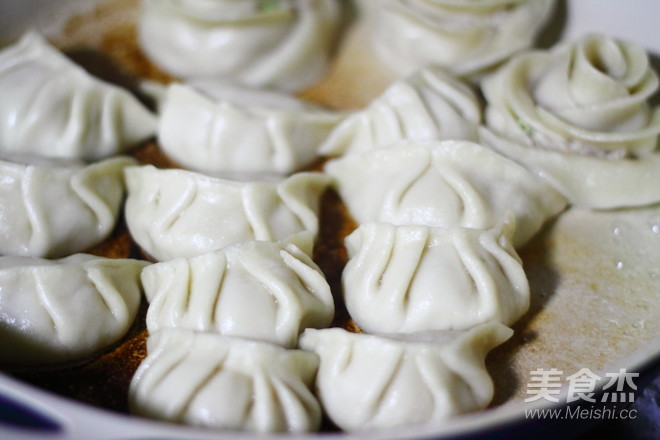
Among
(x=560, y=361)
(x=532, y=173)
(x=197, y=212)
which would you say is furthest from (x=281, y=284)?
(x=532, y=173)

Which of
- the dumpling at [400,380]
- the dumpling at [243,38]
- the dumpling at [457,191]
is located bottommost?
the dumpling at [400,380]

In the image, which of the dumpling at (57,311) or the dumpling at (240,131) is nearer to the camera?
the dumpling at (57,311)

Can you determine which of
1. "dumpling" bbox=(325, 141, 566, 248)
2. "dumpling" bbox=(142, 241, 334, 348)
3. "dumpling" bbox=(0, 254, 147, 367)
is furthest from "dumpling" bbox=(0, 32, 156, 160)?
"dumpling" bbox=(325, 141, 566, 248)

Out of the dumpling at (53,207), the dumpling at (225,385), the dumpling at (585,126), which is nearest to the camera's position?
the dumpling at (225,385)

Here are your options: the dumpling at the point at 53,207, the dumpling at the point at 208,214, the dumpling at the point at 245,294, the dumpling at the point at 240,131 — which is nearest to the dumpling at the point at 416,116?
the dumpling at the point at 240,131

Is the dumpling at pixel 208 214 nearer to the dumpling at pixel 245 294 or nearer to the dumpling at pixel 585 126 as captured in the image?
the dumpling at pixel 245 294

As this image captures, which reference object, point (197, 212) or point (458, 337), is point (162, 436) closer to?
point (458, 337)
